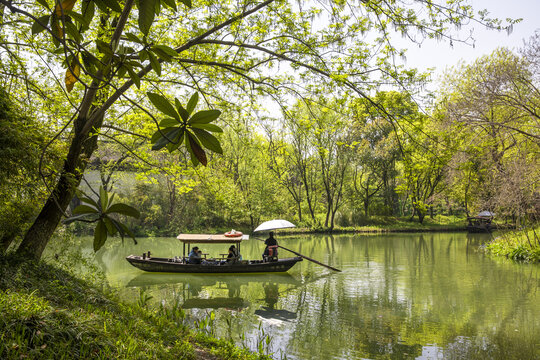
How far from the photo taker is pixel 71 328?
3412 mm

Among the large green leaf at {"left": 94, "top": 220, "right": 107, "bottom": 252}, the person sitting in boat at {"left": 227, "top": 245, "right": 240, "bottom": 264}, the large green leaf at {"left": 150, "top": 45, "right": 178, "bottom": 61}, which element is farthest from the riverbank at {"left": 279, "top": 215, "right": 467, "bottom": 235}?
the large green leaf at {"left": 150, "top": 45, "right": 178, "bottom": 61}

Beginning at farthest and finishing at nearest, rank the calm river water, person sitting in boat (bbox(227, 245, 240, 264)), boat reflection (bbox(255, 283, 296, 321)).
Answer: person sitting in boat (bbox(227, 245, 240, 264)) → boat reflection (bbox(255, 283, 296, 321)) → the calm river water

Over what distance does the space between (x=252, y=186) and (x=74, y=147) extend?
26.1 m

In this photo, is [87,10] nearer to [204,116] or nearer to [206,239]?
[204,116]

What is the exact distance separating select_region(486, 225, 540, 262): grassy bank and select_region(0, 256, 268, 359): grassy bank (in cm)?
1387

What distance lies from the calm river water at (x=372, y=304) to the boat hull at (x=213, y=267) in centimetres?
22

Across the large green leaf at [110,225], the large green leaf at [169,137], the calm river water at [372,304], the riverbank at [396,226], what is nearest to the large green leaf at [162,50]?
the large green leaf at [169,137]

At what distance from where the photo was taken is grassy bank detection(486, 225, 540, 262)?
48.8 feet

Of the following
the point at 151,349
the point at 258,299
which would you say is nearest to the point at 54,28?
the point at 151,349

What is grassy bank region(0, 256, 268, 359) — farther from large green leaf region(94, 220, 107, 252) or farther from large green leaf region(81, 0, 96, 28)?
large green leaf region(81, 0, 96, 28)

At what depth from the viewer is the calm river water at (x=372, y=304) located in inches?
271

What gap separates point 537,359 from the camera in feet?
20.5

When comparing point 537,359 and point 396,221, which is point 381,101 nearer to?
point 537,359

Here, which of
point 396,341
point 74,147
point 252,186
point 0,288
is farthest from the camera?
point 252,186
